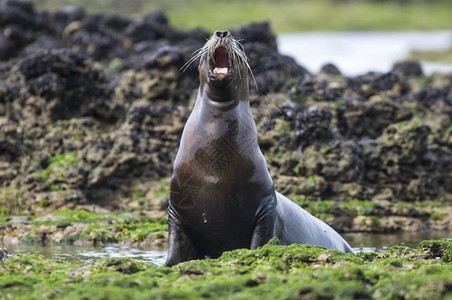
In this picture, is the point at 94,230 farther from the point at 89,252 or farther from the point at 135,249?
the point at 89,252

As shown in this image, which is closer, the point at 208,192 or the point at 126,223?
the point at 208,192

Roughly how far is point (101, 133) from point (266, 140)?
3277mm

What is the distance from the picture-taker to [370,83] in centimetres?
2055

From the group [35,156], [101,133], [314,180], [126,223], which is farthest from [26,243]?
[314,180]

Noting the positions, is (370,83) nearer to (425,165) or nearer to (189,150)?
(425,165)

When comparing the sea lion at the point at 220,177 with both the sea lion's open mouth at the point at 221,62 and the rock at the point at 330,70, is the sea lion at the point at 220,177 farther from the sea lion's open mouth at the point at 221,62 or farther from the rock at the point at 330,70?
the rock at the point at 330,70

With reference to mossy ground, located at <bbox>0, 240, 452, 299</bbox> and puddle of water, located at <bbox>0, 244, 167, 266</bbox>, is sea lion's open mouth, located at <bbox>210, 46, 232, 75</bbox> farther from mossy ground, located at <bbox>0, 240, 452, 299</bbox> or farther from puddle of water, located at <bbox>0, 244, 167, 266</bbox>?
puddle of water, located at <bbox>0, 244, 167, 266</bbox>

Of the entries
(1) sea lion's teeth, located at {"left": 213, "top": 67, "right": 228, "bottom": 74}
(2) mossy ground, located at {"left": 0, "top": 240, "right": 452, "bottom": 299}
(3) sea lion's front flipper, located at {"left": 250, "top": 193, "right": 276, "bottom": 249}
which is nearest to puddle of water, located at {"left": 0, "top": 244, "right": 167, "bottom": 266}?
(3) sea lion's front flipper, located at {"left": 250, "top": 193, "right": 276, "bottom": 249}

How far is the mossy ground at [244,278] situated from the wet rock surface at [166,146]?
4663 millimetres

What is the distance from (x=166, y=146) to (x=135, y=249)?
4.17 meters

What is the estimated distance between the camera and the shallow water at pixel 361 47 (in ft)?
197

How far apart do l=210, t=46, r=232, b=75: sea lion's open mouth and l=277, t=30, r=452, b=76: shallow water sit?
4754 cm

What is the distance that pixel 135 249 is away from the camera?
9.81 m

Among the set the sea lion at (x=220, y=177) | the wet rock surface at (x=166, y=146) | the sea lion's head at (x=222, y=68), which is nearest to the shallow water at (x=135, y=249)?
the wet rock surface at (x=166, y=146)
